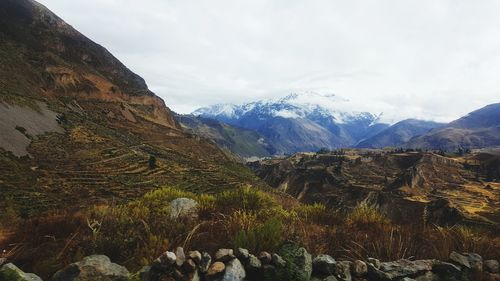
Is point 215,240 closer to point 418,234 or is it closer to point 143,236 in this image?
point 143,236

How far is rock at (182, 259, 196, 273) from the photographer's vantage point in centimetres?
778

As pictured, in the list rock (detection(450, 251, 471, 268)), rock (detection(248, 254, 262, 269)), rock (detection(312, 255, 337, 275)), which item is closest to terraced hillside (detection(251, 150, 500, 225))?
rock (detection(450, 251, 471, 268))

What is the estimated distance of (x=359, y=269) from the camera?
908cm

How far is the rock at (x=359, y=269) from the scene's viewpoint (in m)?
9.05

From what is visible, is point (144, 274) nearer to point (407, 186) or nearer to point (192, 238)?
point (192, 238)

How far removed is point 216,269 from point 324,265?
7.74 feet

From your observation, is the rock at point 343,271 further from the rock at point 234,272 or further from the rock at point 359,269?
the rock at point 234,272

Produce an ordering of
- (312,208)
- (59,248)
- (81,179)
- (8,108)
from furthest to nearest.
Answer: (8,108) → (81,179) → (312,208) → (59,248)

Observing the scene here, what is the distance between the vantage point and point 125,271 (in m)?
7.84

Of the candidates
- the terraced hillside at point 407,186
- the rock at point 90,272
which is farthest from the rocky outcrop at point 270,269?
the terraced hillside at point 407,186

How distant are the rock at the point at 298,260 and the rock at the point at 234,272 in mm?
951

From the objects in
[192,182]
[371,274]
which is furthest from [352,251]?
[192,182]

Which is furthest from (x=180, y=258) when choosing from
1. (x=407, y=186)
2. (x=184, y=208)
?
(x=407, y=186)

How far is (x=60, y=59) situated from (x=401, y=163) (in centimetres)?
13219
